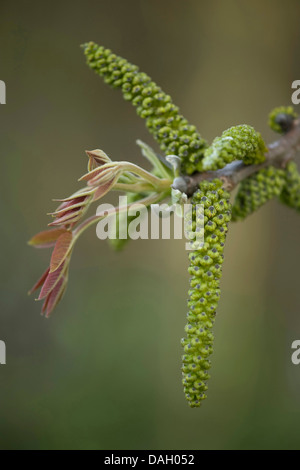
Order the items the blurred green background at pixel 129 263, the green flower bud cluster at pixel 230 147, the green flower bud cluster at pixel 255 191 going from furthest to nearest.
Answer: the blurred green background at pixel 129 263 < the green flower bud cluster at pixel 255 191 < the green flower bud cluster at pixel 230 147

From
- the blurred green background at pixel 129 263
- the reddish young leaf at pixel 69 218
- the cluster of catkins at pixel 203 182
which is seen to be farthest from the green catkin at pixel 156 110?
the blurred green background at pixel 129 263

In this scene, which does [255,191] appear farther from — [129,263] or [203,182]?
[129,263]

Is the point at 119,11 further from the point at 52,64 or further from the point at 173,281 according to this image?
the point at 173,281

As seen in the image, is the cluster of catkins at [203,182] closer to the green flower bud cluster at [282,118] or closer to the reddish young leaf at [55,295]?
the green flower bud cluster at [282,118]

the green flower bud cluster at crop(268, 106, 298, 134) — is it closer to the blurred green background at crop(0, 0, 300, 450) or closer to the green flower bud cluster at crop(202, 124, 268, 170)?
the green flower bud cluster at crop(202, 124, 268, 170)

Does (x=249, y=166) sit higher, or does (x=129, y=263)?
(x=249, y=166)

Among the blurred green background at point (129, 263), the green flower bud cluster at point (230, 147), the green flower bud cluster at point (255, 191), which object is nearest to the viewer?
the green flower bud cluster at point (230, 147)

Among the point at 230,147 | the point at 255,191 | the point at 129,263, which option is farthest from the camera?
the point at 129,263

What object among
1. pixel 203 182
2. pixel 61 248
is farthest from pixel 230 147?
pixel 61 248
